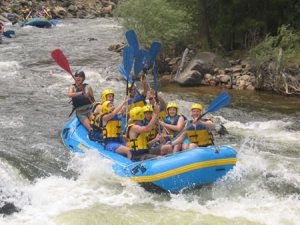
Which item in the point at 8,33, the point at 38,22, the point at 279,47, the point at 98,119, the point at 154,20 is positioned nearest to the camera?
the point at 98,119

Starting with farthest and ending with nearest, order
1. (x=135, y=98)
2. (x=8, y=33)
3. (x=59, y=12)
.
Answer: (x=59, y=12) < (x=8, y=33) < (x=135, y=98)

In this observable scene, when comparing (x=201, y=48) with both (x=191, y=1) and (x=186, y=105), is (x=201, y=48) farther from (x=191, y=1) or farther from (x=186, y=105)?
(x=186, y=105)

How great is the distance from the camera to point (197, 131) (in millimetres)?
6832

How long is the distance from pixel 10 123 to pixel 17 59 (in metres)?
7.21

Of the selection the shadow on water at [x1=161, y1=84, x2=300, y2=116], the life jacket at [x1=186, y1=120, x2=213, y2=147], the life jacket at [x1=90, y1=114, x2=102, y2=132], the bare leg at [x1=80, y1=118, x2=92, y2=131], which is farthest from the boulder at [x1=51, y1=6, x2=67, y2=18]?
the life jacket at [x1=186, y1=120, x2=213, y2=147]

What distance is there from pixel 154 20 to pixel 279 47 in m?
3.65

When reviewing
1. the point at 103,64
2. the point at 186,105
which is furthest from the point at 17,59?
the point at 186,105

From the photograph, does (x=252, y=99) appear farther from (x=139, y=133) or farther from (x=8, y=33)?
(x=8, y=33)

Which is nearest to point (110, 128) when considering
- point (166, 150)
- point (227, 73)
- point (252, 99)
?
point (166, 150)

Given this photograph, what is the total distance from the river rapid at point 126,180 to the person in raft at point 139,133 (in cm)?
46

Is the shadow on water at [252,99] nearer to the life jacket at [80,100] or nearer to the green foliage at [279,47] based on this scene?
the green foliage at [279,47]

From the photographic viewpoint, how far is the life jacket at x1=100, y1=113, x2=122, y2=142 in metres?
7.34

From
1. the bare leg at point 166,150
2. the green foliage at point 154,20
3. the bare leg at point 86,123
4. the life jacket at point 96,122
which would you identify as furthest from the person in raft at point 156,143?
the green foliage at point 154,20

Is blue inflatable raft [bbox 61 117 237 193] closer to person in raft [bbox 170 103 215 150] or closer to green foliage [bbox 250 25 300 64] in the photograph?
person in raft [bbox 170 103 215 150]
